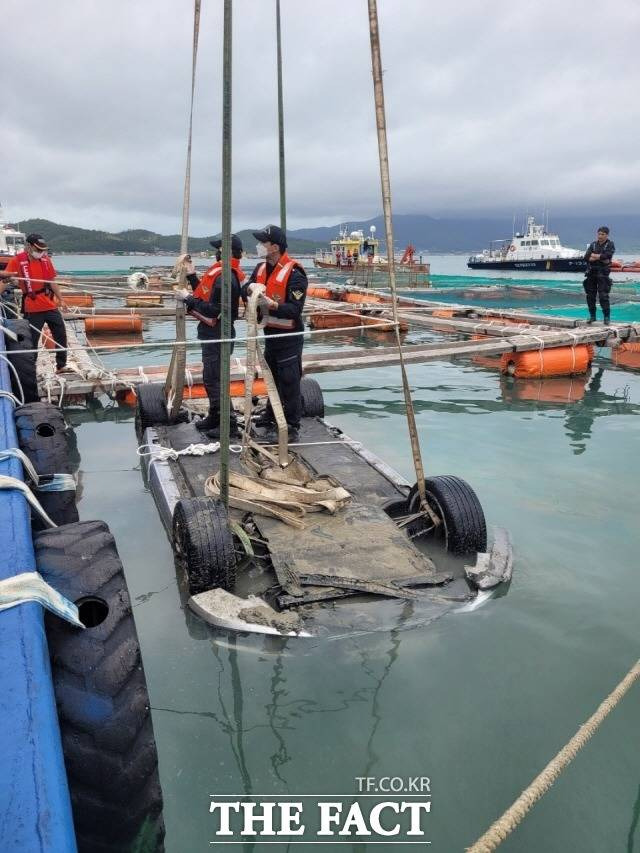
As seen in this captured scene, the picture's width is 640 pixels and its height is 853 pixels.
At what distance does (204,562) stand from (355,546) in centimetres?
113

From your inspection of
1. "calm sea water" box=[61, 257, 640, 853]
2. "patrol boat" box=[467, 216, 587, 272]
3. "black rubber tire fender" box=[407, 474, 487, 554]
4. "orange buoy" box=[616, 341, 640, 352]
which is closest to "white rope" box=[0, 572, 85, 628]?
"calm sea water" box=[61, 257, 640, 853]

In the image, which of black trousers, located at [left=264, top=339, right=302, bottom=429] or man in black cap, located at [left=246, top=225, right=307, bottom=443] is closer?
man in black cap, located at [left=246, top=225, right=307, bottom=443]

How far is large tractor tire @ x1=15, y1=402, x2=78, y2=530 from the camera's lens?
14.9ft

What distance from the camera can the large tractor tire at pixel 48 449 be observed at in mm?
4527

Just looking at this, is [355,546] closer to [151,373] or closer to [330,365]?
[330,365]

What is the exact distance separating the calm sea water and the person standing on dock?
8.47 metres

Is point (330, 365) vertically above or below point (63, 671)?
above

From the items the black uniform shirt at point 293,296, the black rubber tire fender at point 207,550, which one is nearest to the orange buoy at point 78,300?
the black uniform shirt at point 293,296

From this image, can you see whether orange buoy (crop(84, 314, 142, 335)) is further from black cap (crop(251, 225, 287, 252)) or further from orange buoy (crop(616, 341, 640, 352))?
black cap (crop(251, 225, 287, 252))

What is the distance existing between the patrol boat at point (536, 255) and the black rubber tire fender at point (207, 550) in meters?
56.4

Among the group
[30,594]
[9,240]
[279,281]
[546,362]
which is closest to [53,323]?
[279,281]

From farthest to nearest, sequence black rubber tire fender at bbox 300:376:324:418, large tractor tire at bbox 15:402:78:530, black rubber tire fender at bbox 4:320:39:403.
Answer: black rubber tire fender at bbox 300:376:324:418
black rubber tire fender at bbox 4:320:39:403
large tractor tire at bbox 15:402:78:530

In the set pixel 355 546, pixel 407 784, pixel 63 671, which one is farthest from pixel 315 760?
pixel 355 546

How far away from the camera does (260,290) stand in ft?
16.8
